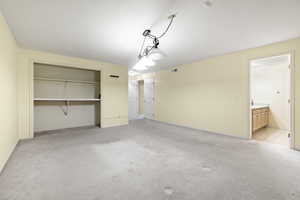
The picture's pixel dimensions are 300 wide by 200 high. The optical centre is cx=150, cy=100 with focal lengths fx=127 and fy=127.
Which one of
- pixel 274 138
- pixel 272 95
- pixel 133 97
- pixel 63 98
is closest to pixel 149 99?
pixel 133 97

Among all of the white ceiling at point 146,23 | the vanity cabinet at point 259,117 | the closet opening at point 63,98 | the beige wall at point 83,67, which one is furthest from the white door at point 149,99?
the vanity cabinet at point 259,117

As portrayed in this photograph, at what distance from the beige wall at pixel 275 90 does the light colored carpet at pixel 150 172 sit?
2.59 m

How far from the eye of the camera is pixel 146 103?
22.7 ft

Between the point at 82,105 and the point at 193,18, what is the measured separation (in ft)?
15.3

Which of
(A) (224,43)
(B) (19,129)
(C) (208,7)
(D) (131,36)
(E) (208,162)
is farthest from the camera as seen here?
(B) (19,129)

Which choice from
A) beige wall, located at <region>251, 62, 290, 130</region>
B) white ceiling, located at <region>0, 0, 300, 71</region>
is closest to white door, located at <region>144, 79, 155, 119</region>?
white ceiling, located at <region>0, 0, 300, 71</region>

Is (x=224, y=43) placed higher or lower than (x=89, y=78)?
higher

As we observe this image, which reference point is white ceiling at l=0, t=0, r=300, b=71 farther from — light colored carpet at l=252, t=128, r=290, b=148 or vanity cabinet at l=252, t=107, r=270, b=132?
light colored carpet at l=252, t=128, r=290, b=148

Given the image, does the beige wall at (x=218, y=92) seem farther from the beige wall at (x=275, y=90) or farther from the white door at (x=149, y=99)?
the beige wall at (x=275, y=90)

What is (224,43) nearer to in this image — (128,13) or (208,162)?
(128,13)

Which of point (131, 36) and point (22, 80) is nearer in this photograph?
point (131, 36)

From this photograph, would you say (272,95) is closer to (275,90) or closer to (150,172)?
(275,90)

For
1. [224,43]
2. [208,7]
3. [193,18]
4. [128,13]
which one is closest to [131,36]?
[128,13]

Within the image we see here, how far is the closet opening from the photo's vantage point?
411 cm
